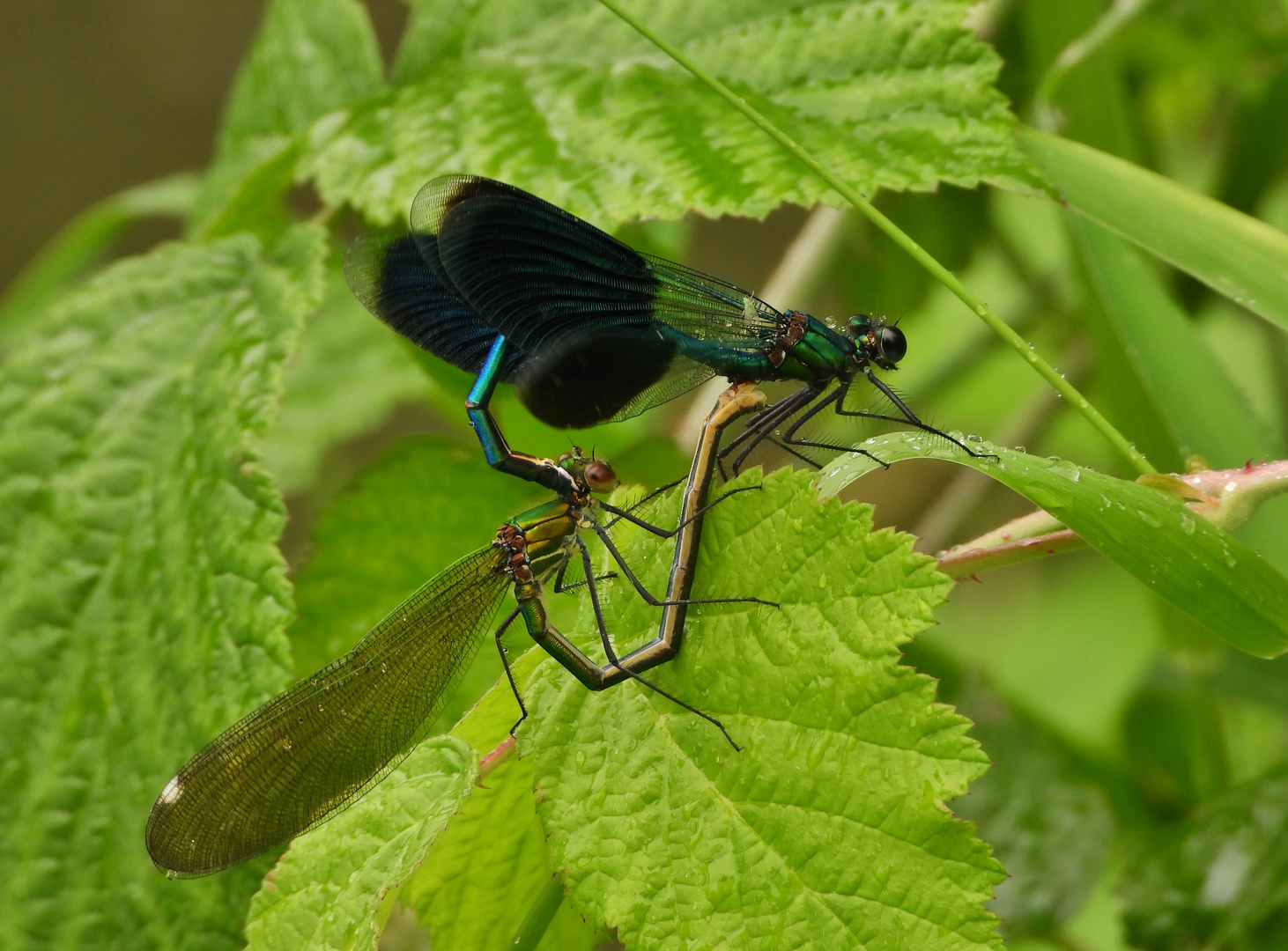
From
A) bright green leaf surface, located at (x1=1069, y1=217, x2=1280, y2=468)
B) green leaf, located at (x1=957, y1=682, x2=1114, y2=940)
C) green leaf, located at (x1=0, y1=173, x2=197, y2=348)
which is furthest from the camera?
green leaf, located at (x1=0, y1=173, x2=197, y2=348)

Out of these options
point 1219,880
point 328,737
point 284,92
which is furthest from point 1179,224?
point 284,92

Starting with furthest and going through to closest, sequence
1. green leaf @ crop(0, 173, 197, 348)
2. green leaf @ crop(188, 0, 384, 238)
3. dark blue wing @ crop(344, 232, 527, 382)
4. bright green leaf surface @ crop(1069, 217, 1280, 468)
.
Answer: green leaf @ crop(0, 173, 197, 348), green leaf @ crop(188, 0, 384, 238), dark blue wing @ crop(344, 232, 527, 382), bright green leaf surface @ crop(1069, 217, 1280, 468)

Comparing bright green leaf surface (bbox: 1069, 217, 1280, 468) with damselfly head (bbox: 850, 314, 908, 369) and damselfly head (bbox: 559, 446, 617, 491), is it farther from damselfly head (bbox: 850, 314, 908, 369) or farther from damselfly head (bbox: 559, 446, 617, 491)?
damselfly head (bbox: 559, 446, 617, 491)

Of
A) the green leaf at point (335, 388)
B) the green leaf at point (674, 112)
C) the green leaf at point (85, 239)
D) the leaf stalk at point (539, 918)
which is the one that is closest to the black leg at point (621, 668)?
the leaf stalk at point (539, 918)

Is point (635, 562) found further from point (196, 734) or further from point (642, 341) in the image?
point (196, 734)

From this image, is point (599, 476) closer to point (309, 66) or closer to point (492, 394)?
point (492, 394)

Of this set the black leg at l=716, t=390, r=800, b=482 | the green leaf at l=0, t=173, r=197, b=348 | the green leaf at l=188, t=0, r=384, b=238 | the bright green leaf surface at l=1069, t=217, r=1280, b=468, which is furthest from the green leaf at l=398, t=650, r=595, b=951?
the green leaf at l=0, t=173, r=197, b=348
